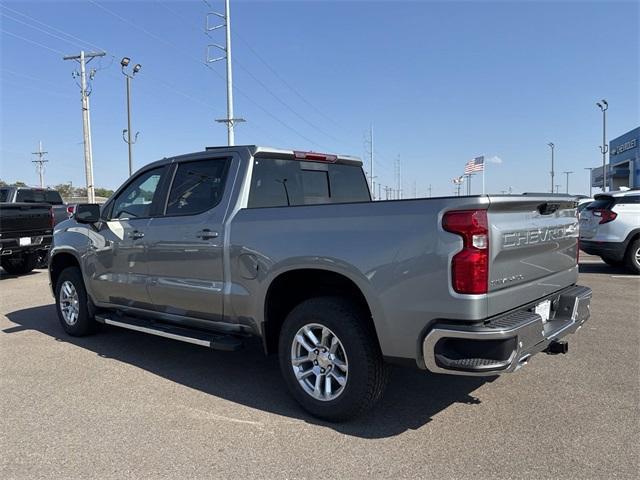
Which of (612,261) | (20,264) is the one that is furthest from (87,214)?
(612,261)

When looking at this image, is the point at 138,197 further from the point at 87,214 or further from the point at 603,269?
the point at 603,269

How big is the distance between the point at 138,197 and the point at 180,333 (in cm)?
162

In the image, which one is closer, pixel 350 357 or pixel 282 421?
pixel 350 357

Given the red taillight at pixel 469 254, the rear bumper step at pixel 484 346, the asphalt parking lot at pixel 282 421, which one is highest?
the red taillight at pixel 469 254

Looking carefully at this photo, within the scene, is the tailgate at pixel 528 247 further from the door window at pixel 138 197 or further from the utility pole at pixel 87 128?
the utility pole at pixel 87 128

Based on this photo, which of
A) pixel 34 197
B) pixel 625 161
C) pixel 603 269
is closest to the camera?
pixel 603 269

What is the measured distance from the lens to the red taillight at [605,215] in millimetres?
10273

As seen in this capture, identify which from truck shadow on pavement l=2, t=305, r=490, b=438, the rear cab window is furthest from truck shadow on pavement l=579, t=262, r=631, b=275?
truck shadow on pavement l=2, t=305, r=490, b=438

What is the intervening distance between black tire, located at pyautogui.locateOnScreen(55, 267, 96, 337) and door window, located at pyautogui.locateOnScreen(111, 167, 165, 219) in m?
1.05

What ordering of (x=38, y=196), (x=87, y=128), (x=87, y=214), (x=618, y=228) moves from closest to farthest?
(x=87, y=214) < (x=618, y=228) < (x=38, y=196) < (x=87, y=128)

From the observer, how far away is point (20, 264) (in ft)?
40.1

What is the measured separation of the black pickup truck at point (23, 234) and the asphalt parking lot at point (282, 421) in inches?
239

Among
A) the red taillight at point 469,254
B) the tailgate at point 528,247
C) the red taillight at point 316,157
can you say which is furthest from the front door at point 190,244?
the tailgate at point 528,247

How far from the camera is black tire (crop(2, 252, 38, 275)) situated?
1196 cm
